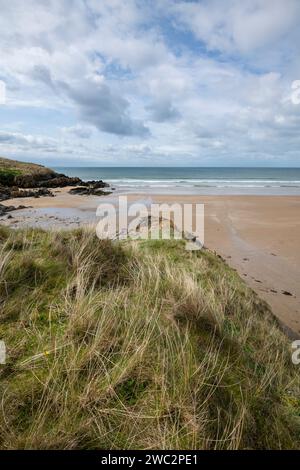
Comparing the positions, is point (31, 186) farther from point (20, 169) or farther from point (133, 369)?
point (133, 369)

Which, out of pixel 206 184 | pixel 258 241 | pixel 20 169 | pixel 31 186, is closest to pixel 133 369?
pixel 258 241

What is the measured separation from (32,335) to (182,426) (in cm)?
141

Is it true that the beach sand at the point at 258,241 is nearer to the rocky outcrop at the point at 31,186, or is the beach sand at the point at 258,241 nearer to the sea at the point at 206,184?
the rocky outcrop at the point at 31,186

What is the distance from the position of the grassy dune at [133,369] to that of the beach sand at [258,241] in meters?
2.76

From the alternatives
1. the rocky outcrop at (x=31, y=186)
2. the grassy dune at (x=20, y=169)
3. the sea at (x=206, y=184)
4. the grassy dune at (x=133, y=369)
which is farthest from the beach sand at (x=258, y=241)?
the grassy dune at (x=20, y=169)

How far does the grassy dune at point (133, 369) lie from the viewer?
5.66 ft

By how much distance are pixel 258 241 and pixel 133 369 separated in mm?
9920

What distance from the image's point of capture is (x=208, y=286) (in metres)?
4.06

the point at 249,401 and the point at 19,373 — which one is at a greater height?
the point at 19,373

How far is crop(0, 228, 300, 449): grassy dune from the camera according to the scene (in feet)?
5.66

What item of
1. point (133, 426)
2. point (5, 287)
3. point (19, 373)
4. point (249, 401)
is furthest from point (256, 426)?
point (5, 287)

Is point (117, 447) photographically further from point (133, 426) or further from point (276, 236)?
point (276, 236)

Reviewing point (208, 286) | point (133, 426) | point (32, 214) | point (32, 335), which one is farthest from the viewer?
point (32, 214)

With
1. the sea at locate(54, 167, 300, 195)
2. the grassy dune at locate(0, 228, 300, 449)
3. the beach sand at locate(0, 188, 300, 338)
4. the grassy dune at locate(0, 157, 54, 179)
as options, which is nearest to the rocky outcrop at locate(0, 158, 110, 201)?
the grassy dune at locate(0, 157, 54, 179)
